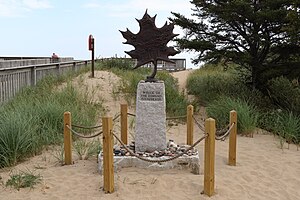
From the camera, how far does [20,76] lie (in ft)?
37.7

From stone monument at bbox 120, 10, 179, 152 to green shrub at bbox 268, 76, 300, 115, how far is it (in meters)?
6.05

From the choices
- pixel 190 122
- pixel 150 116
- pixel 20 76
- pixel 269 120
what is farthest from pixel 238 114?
pixel 20 76

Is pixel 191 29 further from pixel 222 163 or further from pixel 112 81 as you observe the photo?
pixel 222 163

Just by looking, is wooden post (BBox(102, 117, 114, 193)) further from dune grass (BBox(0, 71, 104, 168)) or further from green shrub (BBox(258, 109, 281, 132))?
green shrub (BBox(258, 109, 281, 132))

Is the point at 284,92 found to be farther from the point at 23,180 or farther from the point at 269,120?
the point at 23,180

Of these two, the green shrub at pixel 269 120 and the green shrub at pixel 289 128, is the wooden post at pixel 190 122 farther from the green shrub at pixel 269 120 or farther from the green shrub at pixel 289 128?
the green shrub at pixel 269 120

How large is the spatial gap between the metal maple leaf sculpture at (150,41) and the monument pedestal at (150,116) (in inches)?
13.2

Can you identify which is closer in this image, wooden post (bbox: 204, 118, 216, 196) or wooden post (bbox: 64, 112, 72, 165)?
wooden post (bbox: 204, 118, 216, 196)

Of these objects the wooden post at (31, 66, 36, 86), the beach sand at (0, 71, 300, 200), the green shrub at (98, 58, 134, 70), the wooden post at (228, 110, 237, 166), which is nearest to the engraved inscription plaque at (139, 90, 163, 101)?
the beach sand at (0, 71, 300, 200)

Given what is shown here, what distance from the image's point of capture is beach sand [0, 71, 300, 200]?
5.34 meters

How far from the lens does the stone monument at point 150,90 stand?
21.6ft

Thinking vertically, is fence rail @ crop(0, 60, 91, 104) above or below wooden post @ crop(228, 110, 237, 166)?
above

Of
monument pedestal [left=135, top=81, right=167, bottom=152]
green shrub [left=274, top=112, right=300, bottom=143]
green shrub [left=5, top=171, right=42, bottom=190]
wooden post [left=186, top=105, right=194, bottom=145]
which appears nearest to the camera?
green shrub [left=5, top=171, right=42, bottom=190]

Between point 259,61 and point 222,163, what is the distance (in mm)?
6358
